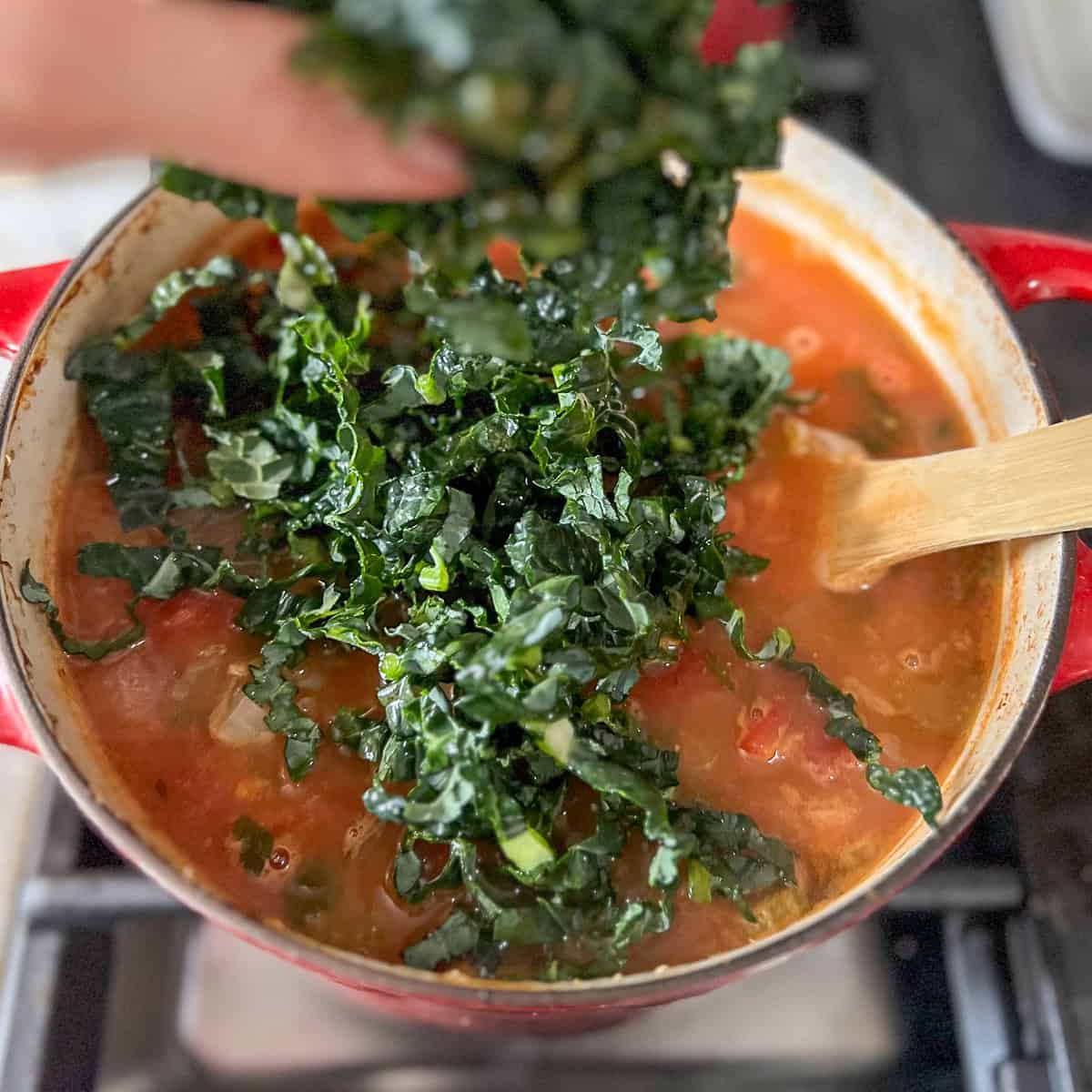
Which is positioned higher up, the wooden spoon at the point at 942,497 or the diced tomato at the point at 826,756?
the wooden spoon at the point at 942,497

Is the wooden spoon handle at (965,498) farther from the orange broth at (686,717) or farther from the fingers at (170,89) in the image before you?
the fingers at (170,89)

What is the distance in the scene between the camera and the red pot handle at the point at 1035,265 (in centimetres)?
137

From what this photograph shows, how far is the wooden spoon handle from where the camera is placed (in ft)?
3.95

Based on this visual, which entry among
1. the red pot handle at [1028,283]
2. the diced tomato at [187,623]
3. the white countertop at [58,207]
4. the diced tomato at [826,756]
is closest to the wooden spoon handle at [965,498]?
the red pot handle at [1028,283]

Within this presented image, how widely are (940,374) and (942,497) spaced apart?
0.39 m

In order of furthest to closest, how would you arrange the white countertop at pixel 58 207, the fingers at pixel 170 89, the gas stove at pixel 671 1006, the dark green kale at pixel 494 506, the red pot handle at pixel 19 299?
the white countertop at pixel 58 207, the gas stove at pixel 671 1006, the red pot handle at pixel 19 299, the dark green kale at pixel 494 506, the fingers at pixel 170 89

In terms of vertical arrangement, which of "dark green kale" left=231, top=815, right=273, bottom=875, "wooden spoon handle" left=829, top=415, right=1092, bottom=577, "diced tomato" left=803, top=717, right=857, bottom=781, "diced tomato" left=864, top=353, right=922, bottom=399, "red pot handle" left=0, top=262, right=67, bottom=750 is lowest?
"diced tomato" left=803, top=717, right=857, bottom=781

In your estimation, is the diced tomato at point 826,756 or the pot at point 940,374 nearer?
the pot at point 940,374

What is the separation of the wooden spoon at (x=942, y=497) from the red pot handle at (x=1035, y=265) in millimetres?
121

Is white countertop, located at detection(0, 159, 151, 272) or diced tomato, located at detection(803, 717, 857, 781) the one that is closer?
diced tomato, located at detection(803, 717, 857, 781)

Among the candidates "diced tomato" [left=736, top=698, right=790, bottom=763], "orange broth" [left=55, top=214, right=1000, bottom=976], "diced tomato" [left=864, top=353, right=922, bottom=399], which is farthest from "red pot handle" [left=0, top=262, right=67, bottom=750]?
"diced tomato" [left=864, top=353, right=922, bottom=399]

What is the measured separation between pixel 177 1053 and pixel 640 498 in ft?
3.32

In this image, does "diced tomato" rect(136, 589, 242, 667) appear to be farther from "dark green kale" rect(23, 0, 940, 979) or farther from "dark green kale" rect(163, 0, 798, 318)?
"dark green kale" rect(163, 0, 798, 318)

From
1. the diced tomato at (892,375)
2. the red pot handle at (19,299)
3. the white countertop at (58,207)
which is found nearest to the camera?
the red pot handle at (19,299)
